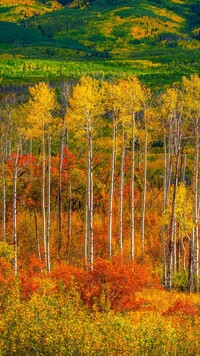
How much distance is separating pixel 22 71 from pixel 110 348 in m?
145

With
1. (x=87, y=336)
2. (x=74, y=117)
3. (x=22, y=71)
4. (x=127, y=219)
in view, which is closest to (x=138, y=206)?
(x=127, y=219)

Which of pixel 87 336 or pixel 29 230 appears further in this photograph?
pixel 29 230

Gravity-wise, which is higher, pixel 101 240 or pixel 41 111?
pixel 41 111

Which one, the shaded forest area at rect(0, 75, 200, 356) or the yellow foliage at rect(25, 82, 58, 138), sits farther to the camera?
the yellow foliage at rect(25, 82, 58, 138)

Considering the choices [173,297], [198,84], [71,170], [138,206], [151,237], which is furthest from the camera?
[138,206]

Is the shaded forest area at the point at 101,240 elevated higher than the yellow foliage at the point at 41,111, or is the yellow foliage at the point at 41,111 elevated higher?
the yellow foliage at the point at 41,111

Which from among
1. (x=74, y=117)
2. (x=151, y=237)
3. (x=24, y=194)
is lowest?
(x=151, y=237)

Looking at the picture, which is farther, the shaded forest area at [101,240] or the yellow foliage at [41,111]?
the yellow foliage at [41,111]

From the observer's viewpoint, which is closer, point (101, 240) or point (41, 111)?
point (41, 111)

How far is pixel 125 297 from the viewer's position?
27.2m

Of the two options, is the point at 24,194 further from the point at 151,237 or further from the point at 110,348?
the point at 110,348

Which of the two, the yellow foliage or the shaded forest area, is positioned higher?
the yellow foliage

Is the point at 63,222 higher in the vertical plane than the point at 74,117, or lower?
lower

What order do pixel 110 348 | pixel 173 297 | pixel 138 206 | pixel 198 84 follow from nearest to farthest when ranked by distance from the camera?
pixel 110 348 < pixel 173 297 < pixel 198 84 < pixel 138 206
